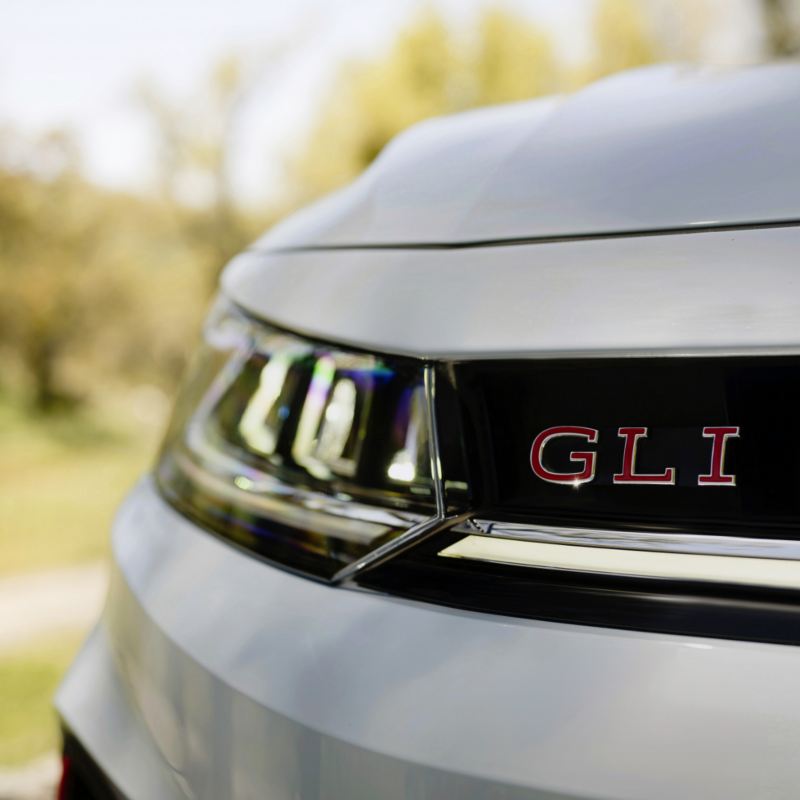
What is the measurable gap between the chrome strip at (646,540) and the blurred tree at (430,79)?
2338 cm

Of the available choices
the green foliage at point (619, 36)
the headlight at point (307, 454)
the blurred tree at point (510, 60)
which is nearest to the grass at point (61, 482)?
the headlight at point (307, 454)

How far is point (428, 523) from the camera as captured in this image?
0.88 meters

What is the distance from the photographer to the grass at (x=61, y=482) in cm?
982

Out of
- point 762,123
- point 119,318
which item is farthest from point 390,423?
point 119,318

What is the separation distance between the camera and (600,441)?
0.83 metres

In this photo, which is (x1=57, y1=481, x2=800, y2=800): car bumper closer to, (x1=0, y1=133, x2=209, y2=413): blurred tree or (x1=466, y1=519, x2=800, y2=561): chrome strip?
(x1=466, y1=519, x2=800, y2=561): chrome strip

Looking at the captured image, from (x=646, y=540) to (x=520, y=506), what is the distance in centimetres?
12

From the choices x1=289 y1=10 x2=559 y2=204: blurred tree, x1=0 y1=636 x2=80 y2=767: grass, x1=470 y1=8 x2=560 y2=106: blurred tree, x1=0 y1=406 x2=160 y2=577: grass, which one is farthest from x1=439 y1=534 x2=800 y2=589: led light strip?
x1=470 y1=8 x2=560 y2=106: blurred tree

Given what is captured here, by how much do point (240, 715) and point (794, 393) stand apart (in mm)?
599

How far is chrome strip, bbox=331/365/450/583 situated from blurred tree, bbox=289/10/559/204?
2331 cm

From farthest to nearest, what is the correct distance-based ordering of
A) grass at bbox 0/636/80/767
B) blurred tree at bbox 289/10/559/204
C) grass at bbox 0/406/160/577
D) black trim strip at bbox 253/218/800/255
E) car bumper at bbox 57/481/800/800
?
blurred tree at bbox 289/10/559/204
grass at bbox 0/406/160/577
grass at bbox 0/636/80/767
black trim strip at bbox 253/218/800/255
car bumper at bbox 57/481/800/800

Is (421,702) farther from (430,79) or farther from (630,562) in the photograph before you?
(430,79)

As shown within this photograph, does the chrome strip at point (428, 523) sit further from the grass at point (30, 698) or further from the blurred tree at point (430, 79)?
the blurred tree at point (430, 79)

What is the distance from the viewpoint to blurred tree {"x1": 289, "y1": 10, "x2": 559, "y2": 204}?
24000mm
